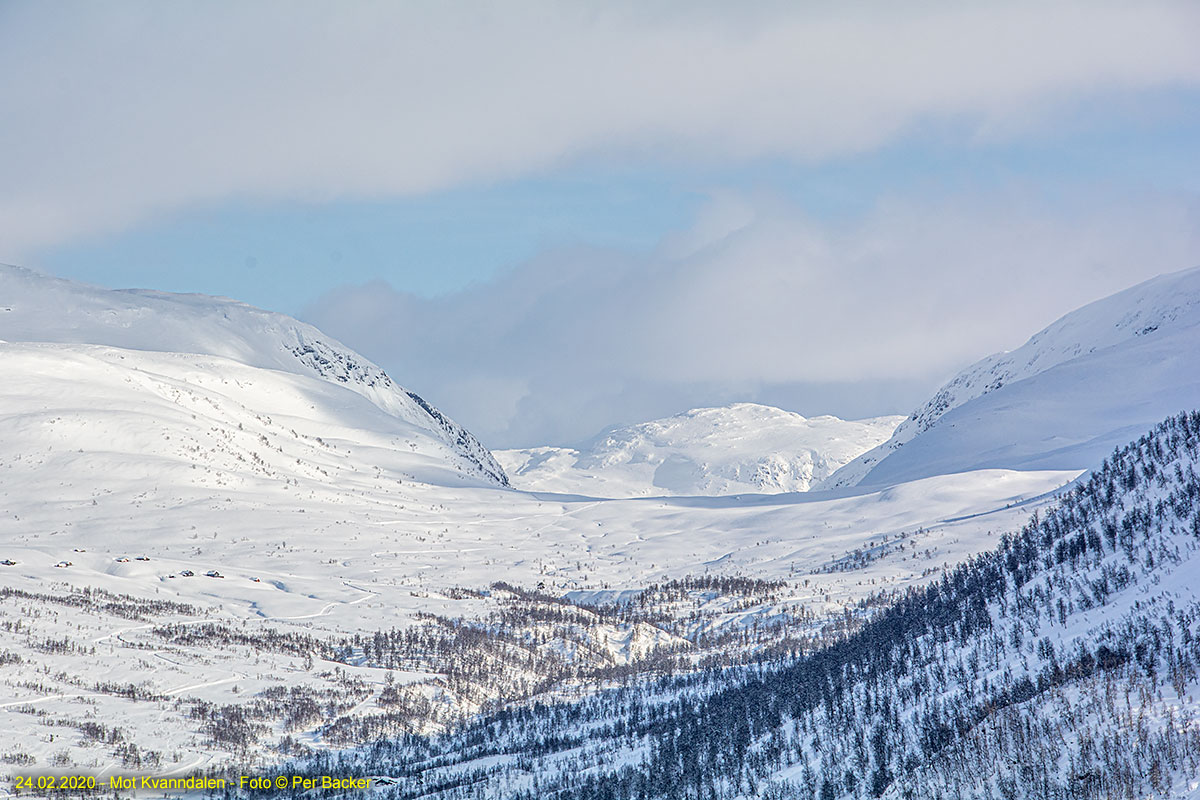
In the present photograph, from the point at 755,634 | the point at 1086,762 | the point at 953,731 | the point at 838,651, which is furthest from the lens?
the point at 755,634

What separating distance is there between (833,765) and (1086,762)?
56.3ft

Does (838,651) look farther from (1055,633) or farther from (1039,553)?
(1055,633)

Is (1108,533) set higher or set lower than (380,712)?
higher

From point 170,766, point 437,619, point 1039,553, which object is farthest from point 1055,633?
point 437,619

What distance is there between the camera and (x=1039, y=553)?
8338 cm

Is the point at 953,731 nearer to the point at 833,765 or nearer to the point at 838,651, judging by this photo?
the point at 833,765

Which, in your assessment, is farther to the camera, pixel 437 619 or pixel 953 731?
pixel 437 619

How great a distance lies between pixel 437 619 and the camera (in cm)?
14225

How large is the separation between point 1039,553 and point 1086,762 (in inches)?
1612

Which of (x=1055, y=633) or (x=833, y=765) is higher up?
(x=1055, y=633)

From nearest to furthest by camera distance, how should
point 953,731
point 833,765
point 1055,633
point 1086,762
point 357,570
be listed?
1. point 1086,762
2. point 953,731
3. point 833,765
4. point 1055,633
5. point 357,570

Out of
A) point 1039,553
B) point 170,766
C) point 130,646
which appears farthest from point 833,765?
point 130,646

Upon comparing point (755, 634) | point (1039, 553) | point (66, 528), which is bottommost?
point (755, 634)

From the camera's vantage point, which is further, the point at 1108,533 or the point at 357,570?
the point at 357,570
